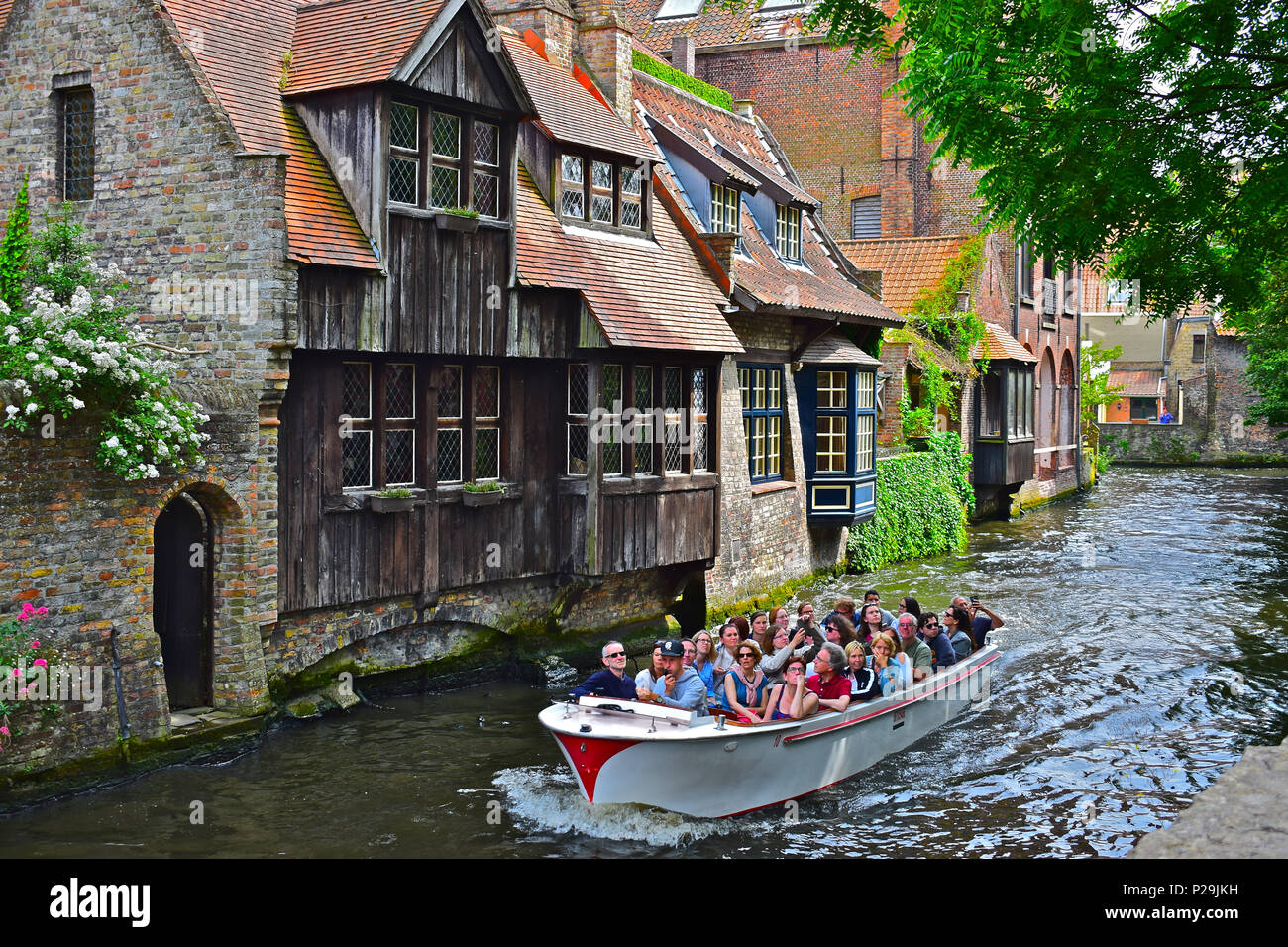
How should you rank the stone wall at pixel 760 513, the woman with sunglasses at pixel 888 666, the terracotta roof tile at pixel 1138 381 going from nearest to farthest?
1. the woman with sunglasses at pixel 888 666
2. the stone wall at pixel 760 513
3. the terracotta roof tile at pixel 1138 381

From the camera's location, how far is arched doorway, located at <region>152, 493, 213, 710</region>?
12.5 metres

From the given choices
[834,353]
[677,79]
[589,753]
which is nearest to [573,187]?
[834,353]

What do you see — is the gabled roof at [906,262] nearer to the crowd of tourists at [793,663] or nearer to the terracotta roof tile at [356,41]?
the crowd of tourists at [793,663]

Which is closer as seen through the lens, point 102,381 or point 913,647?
point 102,381

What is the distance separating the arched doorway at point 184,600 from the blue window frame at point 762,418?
957 cm

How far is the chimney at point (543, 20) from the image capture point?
1900 cm

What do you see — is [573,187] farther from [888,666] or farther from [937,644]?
[888,666]

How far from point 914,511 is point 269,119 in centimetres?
1699

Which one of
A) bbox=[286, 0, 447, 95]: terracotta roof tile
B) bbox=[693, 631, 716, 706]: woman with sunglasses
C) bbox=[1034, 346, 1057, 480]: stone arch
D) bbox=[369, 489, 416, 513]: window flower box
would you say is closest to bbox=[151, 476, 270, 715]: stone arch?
bbox=[369, 489, 416, 513]: window flower box

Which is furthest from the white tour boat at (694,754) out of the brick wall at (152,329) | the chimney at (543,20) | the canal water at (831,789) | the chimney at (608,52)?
the chimney at (543,20)

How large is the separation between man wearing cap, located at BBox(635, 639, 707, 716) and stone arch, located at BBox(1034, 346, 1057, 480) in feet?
94.9

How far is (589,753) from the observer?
10570 mm

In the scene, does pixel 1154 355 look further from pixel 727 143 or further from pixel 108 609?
pixel 108 609
